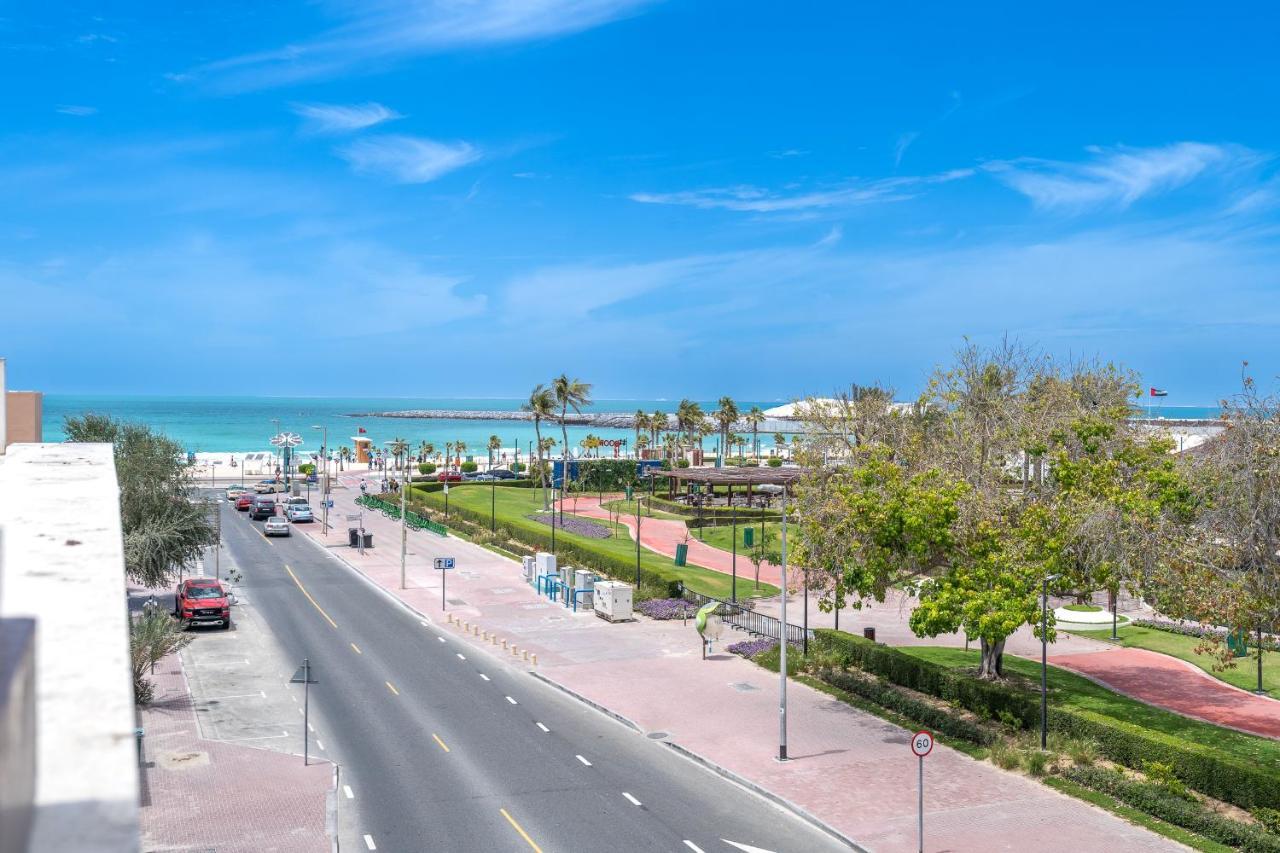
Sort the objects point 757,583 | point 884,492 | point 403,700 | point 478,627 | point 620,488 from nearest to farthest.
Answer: point 884,492 → point 403,700 → point 478,627 → point 757,583 → point 620,488

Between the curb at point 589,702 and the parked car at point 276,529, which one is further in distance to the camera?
the parked car at point 276,529

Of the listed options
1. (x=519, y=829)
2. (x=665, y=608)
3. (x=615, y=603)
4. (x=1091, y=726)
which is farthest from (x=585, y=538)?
(x=519, y=829)

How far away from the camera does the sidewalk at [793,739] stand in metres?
20.7

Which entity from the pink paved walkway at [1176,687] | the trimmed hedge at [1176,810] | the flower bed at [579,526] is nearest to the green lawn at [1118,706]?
the pink paved walkway at [1176,687]

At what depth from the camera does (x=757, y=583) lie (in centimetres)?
4925

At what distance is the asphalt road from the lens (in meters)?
20.1

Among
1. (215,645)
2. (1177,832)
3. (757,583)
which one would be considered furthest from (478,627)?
(1177,832)

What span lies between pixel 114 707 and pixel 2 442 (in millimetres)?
9756

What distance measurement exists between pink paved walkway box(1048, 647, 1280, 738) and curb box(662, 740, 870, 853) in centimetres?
1379

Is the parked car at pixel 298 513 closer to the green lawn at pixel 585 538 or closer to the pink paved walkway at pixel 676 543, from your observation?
the green lawn at pixel 585 538

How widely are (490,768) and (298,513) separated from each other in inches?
2157

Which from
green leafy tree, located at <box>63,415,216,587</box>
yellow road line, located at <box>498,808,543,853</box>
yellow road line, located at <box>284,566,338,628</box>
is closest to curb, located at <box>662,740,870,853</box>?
yellow road line, located at <box>498,808,543,853</box>

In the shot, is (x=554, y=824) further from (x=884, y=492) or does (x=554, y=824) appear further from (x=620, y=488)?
(x=620, y=488)

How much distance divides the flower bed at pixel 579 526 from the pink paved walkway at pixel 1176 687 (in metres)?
33.7
